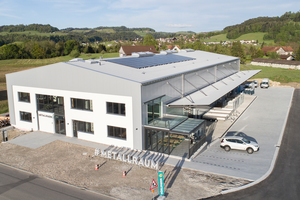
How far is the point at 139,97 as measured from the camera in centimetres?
Result: 2066

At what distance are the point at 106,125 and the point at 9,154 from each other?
345 inches

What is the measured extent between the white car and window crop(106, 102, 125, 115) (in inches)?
371

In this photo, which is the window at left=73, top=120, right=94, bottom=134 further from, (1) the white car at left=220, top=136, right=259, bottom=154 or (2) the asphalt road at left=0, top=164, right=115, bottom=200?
(1) the white car at left=220, top=136, right=259, bottom=154

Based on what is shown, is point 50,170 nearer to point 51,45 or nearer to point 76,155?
point 76,155

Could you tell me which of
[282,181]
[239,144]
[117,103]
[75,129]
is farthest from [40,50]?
[282,181]

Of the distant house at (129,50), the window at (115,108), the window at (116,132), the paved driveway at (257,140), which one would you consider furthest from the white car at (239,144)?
the distant house at (129,50)

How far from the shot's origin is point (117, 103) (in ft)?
72.7

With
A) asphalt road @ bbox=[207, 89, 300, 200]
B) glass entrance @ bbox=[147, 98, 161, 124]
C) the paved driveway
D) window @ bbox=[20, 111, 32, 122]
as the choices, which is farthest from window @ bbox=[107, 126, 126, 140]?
window @ bbox=[20, 111, 32, 122]

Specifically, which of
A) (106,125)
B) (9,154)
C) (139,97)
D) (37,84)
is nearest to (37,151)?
(9,154)

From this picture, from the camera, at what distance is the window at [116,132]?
22344mm

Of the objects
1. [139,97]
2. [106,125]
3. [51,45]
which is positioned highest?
[51,45]

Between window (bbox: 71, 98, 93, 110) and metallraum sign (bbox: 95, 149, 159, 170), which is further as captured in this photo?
window (bbox: 71, 98, 93, 110)

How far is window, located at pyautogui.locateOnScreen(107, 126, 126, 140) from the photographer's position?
22.3 meters

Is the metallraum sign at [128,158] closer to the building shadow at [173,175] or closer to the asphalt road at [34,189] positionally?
the building shadow at [173,175]
